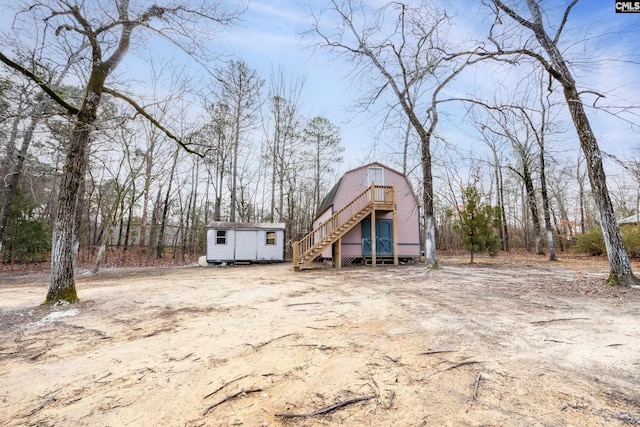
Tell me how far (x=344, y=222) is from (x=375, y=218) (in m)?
2.43

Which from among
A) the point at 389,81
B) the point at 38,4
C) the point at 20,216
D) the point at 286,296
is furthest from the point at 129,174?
the point at 389,81

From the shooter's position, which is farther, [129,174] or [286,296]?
[129,174]

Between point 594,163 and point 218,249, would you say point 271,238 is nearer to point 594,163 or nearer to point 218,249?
point 218,249

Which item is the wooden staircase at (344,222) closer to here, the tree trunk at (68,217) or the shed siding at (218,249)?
the shed siding at (218,249)

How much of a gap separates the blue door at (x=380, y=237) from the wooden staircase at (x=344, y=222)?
4.25 feet

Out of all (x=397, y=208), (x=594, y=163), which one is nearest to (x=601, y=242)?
(x=397, y=208)

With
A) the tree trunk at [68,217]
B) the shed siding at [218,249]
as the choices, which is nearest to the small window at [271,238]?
the shed siding at [218,249]

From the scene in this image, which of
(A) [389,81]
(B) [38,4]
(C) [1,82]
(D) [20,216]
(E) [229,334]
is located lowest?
(E) [229,334]

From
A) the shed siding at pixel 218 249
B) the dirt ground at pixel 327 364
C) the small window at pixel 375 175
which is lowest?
the dirt ground at pixel 327 364

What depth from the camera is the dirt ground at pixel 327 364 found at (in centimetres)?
188

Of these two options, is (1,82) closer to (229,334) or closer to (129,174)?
(229,334)

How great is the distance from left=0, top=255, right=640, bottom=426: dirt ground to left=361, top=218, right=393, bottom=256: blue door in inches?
373

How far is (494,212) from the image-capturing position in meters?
13.6

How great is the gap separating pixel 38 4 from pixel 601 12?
1027cm
